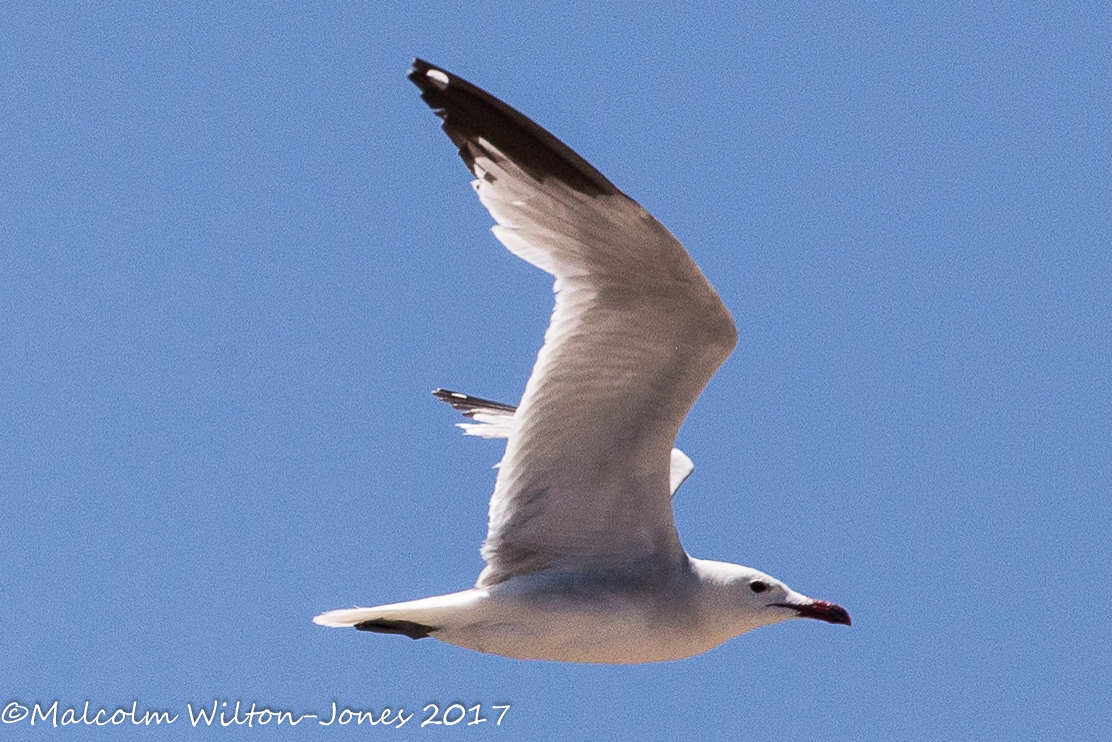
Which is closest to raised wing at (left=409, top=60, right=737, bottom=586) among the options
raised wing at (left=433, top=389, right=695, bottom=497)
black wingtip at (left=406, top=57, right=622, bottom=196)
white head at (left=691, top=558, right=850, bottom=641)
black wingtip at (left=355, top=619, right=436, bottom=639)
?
black wingtip at (left=406, top=57, right=622, bottom=196)

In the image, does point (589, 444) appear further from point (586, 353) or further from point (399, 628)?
point (399, 628)

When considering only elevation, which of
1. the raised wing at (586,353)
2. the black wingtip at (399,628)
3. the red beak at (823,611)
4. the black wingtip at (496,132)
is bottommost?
the black wingtip at (399,628)

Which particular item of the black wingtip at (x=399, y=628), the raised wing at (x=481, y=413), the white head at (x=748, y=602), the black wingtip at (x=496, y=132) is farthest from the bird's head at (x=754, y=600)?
the raised wing at (x=481, y=413)

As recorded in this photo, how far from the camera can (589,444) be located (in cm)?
791

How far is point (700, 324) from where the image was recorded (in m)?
7.59

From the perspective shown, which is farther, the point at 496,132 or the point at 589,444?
the point at 589,444

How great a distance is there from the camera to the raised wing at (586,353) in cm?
728

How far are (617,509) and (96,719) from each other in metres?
2.65

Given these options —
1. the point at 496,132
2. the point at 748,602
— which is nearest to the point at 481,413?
the point at 748,602

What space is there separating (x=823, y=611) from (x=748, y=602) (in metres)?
0.38

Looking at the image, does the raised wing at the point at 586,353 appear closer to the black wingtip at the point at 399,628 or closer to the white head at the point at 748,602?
the white head at the point at 748,602

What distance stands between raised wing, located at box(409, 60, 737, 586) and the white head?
0.22 m

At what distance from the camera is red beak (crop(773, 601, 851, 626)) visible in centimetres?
838

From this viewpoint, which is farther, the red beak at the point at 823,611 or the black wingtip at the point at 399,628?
the red beak at the point at 823,611
